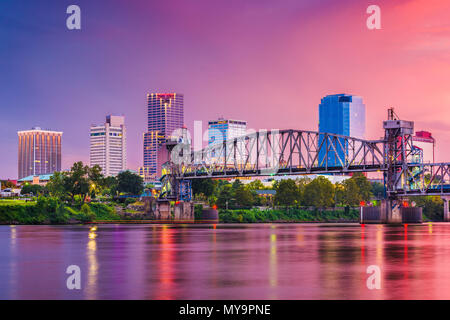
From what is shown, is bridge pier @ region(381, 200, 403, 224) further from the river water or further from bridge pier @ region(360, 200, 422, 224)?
the river water

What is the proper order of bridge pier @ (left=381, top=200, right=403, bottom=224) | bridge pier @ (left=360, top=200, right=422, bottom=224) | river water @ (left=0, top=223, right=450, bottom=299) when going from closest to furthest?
river water @ (left=0, top=223, right=450, bottom=299)
bridge pier @ (left=381, top=200, right=403, bottom=224)
bridge pier @ (left=360, top=200, right=422, bottom=224)

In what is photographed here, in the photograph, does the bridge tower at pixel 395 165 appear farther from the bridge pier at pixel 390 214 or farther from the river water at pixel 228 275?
the river water at pixel 228 275

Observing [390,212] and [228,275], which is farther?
[390,212]

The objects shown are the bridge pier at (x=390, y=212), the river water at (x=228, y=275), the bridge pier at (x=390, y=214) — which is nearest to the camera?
the river water at (x=228, y=275)

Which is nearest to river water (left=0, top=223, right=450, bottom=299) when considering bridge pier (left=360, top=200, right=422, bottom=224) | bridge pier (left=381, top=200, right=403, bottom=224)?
bridge pier (left=381, top=200, right=403, bottom=224)

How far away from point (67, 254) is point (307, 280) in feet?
82.5

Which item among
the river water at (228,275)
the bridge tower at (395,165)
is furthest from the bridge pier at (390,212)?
the river water at (228,275)

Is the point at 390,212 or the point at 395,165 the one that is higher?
the point at 395,165

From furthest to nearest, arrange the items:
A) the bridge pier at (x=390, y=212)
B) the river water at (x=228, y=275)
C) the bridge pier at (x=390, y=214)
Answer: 1. the bridge pier at (x=390, y=214)
2. the bridge pier at (x=390, y=212)
3. the river water at (x=228, y=275)

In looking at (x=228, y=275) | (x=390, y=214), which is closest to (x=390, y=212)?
(x=390, y=214)

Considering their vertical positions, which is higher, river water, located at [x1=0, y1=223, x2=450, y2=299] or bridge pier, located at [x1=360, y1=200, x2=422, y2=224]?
river water, located at [x1=0, y1=223, x2=450, y2=299]

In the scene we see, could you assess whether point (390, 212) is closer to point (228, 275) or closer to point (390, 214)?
point (390, 214)
